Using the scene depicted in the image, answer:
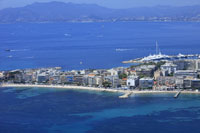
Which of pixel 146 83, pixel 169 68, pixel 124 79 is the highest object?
pixel 169 68

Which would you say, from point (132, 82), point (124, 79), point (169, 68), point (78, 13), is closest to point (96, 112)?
point (132, 82)

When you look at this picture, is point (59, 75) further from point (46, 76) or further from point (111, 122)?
point (111, 122)

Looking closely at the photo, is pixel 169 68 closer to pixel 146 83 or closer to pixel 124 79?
pixel 124 79

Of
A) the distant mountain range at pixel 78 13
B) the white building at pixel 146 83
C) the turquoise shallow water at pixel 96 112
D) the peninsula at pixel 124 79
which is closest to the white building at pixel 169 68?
the peninsula at pixel 124 79

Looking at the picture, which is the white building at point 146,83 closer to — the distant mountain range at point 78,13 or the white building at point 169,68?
the white building at point 169,68

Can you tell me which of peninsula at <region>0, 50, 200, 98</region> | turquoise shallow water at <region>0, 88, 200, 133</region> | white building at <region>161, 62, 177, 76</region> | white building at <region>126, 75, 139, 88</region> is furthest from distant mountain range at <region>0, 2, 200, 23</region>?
turquoise shallow water at <region>0, 88, 200, 133</region>

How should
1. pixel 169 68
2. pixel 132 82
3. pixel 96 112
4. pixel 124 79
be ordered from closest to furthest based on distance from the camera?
pixel 96 112 → pixel 132 82 → pixel 124 79 → pixel 169 68

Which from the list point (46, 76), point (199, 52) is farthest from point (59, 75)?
point (199, 52)
